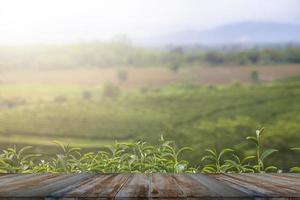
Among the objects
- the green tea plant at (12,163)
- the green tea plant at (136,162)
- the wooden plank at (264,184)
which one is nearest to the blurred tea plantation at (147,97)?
the green tea plant at (136,162)

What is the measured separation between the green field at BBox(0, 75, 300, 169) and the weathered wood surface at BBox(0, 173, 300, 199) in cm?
1575

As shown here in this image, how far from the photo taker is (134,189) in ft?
4.81

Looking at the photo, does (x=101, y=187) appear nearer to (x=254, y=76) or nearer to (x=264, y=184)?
(x=264, y=184)

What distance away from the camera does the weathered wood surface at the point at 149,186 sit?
1361 millimetres

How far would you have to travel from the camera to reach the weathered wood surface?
1361 mm

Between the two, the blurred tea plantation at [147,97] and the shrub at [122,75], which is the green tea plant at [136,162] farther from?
the shrub at [122,75]

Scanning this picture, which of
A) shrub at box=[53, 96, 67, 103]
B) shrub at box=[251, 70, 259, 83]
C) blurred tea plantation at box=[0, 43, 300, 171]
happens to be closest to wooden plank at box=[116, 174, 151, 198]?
blurred tea plantation at box=[0, 43, 300, 171]

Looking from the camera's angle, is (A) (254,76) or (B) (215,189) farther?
(A) (254,76)

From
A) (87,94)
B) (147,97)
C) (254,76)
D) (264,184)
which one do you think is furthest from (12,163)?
(254,76)

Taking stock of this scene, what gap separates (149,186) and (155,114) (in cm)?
2648

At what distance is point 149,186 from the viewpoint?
5.00 feet

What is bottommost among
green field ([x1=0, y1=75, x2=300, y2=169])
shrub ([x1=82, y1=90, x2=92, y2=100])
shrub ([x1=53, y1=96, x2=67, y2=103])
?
green field ([x1=0, y1=75, x2=300, y2=169])

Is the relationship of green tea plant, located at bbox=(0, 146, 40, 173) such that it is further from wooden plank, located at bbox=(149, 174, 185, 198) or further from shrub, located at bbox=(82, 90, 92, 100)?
shrub, located at bbox=(82, 90, 92, 100)

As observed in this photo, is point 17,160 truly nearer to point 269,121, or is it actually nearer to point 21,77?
point 269,121
